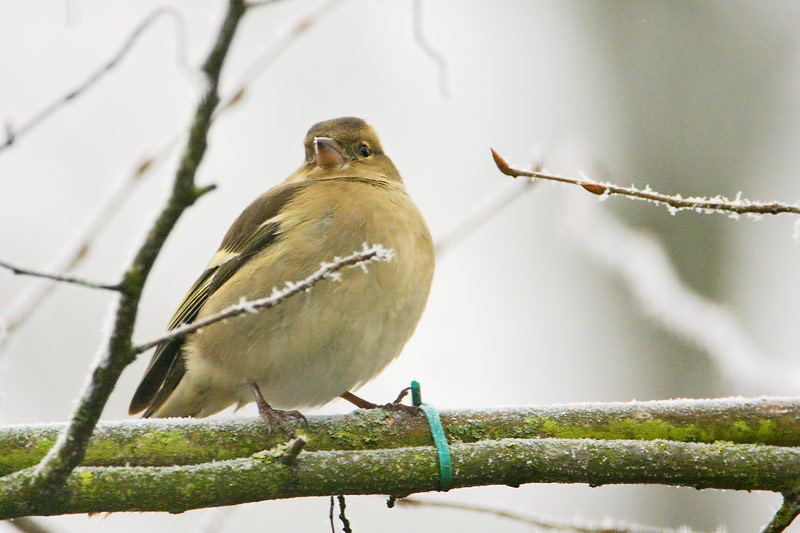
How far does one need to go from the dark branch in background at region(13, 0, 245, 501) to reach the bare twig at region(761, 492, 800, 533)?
1.84 m

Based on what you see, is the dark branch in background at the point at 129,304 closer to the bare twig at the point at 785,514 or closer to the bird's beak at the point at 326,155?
the bare twig at the point at 785,514

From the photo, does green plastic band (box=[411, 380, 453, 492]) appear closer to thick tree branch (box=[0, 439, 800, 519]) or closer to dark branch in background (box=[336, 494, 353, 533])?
thick tree branch (box=[0, 439, 800, 519])

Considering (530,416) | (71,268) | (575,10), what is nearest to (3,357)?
(71,268)

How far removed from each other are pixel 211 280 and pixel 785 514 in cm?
253

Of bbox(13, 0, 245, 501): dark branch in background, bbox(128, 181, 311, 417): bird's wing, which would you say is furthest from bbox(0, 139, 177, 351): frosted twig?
bbox(128, 181, 311, 417): bird's wing

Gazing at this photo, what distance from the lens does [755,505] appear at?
23.1 ft

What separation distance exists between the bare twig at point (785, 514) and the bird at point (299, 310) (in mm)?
1613

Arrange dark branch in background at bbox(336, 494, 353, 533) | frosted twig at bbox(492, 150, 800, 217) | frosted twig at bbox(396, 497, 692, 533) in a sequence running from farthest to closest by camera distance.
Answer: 1. dark branch in background at bbox(336, 494, 353, 533)
2. frosted twig at bbox(396, 497, 692, 533)
3. frosted twig at bbox(492, 150, 800, 217)

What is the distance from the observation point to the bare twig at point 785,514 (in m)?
2.52

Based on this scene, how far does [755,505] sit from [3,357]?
6451mm

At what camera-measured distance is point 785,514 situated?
2.57 meters

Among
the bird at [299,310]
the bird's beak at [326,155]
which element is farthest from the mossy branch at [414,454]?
the bird's beak at [326,155]

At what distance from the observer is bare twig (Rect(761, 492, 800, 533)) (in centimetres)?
252

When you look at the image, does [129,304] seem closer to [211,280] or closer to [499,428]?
[499,428]
